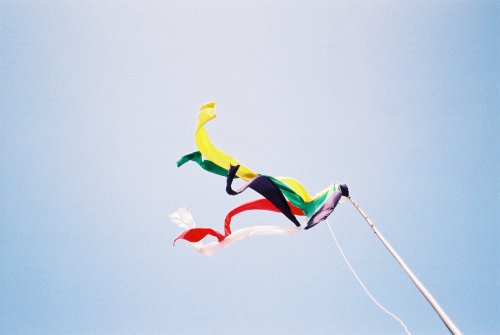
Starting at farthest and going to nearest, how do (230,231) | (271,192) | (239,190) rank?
(230,231), (271,192), (239,190)

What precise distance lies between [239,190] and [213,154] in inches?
28.0

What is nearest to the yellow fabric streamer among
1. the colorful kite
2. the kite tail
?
the colorful kite

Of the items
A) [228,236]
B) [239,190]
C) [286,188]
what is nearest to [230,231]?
[228,236]

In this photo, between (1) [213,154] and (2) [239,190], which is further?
(1) [213,154]

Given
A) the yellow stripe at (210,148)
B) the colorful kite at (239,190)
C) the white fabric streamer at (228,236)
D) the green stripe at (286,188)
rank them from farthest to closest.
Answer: the green stripe at (286,188)
the white fabric streamer at (228,236)
the colorful kite at (239,190)
the yellow stripe at (210,148)

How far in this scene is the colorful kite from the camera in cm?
440

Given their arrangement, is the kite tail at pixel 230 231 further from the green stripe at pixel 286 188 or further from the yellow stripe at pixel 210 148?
the yellow stripe at pixel 210 148

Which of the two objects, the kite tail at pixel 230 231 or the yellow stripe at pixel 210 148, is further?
the kite tail at pixel 230 231

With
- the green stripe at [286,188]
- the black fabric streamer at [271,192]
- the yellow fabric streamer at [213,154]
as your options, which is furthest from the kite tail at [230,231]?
the yellow fabric streamer at [213,154]

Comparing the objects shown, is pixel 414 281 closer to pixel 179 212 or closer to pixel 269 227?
pixel 269 227

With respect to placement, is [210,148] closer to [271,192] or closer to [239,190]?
[239,190]

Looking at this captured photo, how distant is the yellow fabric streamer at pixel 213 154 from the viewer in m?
4.28

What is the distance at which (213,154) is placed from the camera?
180 inches

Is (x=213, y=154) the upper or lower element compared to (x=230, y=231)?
upper
